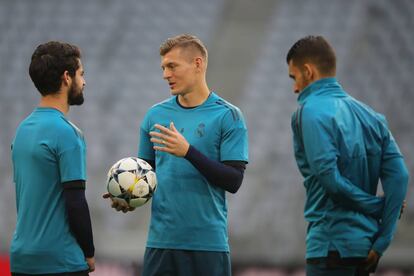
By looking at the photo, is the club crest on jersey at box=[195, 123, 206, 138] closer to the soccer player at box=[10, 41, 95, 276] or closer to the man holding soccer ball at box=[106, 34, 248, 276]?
the man holding soccer ball at box=[106, 34, 248, 276]

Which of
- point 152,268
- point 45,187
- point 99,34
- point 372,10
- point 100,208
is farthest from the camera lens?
point 99,34

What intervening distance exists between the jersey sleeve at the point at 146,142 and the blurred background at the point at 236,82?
676 centimetres

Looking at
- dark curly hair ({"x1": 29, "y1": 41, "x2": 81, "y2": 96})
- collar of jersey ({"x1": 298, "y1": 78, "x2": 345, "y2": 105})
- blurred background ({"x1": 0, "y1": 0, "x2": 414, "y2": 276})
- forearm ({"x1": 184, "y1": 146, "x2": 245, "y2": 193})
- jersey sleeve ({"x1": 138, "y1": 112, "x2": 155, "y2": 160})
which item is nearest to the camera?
dark curly hair ({"x1": 29, "y1": 41, "x2": 81, "y2": 96})

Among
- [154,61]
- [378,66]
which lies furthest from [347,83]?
[154,61]

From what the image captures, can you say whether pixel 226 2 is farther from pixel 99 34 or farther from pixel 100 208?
pixel 100 208

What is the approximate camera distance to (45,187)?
383cm

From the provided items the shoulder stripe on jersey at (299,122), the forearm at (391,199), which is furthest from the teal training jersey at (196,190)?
the forearm at (391,199)

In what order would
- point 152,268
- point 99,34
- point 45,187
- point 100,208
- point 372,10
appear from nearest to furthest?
1. point 45,187
2. point 152,268
3. point 100,208
4. point 372,10
5. point 99,34

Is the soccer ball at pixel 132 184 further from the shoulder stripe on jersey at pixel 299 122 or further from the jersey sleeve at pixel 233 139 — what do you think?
the shoulder stripe on jersey at pixel 299 122

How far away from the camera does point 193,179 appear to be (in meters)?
4.18

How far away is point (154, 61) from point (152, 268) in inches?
498

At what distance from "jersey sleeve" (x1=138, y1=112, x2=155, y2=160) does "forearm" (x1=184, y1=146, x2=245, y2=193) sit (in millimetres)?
449

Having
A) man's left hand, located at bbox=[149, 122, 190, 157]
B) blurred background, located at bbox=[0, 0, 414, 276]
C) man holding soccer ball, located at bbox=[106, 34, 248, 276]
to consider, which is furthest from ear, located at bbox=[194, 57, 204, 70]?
blurred background, located at bbox=[0, 0, 414, 276]

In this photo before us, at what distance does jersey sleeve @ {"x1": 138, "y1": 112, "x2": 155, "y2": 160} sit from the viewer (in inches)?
173
